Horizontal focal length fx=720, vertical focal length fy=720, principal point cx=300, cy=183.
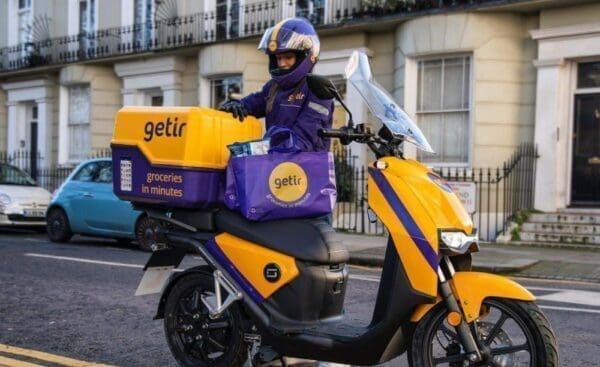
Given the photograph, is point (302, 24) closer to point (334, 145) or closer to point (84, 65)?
point (334, 145)

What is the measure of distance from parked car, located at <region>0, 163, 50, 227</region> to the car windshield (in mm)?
269

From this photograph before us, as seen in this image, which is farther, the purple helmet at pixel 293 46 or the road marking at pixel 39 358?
the road marking at pixel 39 358

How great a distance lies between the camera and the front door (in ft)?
44.7

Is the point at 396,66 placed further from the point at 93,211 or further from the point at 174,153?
the point at 174,153

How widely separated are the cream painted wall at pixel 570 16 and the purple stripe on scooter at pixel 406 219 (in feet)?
36.1

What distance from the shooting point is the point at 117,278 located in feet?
27.9

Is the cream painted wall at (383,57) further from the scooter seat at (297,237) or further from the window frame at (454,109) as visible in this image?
the scooter seat at (297,237)

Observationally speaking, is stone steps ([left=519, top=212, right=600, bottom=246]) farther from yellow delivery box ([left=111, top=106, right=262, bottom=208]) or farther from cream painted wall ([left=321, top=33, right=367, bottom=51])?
yellow delivery box ([left=111, top=106, right=262, bottom=208])

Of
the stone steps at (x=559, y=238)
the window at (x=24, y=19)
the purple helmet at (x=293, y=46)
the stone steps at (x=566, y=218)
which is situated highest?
the window at (x=24, y=19)

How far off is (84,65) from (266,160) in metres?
18.8

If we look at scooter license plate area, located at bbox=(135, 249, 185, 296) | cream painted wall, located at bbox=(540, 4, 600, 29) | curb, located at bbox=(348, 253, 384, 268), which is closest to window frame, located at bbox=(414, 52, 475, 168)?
cream painted wall, located at bbox=(540, 4, 600, 29)

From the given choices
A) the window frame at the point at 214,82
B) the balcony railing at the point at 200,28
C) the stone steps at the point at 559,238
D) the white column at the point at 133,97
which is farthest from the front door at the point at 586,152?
the white column at the point at 133,97

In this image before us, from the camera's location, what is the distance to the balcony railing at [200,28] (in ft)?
51.1

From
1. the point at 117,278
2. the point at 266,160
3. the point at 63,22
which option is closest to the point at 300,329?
the point at 266,160
